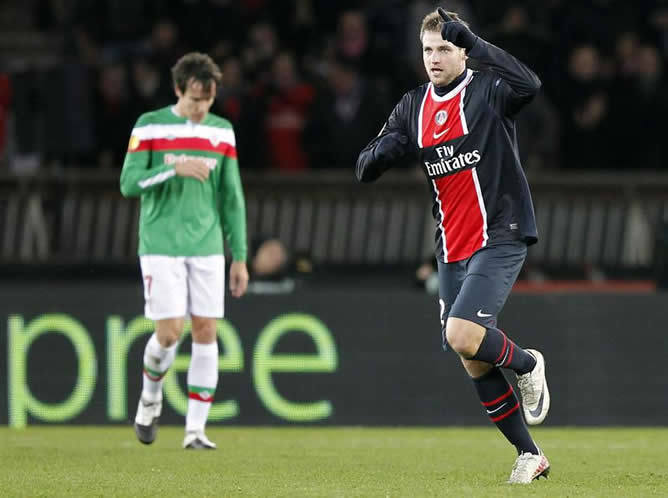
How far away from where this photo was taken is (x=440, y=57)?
7512mm

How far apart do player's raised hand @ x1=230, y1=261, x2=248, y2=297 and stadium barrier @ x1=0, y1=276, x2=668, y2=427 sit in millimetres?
1908

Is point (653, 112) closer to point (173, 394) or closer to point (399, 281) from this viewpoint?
point (399, 281)

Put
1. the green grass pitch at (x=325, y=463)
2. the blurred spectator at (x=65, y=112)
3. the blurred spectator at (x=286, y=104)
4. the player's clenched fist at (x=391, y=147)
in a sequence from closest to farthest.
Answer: the green grass pitch at (x=325, y=463) → the player's clenched fist at (x=391, y=147) → the blurred spectator at (x=65, y=112) → the blurred spectator at (x=286, y=104)

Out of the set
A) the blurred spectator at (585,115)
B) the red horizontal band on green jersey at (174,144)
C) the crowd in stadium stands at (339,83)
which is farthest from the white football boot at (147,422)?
the blurred spectator at (585,115)

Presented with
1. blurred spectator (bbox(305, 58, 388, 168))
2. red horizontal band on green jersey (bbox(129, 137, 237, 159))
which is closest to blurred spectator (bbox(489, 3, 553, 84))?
blurred spectator (bbox(305, 58, 388, 168))

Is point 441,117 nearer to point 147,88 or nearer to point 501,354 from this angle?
point 501,354

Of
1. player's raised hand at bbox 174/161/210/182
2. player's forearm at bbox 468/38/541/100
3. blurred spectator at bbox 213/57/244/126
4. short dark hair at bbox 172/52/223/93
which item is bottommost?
player's raised hand at bbox 174/161/210/182

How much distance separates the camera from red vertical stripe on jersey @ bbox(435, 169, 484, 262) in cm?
745

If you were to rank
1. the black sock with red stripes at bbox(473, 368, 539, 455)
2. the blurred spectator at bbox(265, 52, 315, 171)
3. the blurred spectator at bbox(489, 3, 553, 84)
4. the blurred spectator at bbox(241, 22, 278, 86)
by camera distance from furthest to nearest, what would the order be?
the blurred spectator at bbox(241, 22, 278, 86) → the blurred spectator at bbox(265, 52, 315, 171) → the blurred spectator at bbox(489, 3, 553, 84) → the black sock with red stripes at bbox(473, 368, 539, 455)

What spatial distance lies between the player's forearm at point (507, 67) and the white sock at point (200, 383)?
309 centimetres

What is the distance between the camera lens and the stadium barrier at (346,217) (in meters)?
14.3

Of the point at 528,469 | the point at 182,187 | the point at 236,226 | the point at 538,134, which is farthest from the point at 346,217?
the point at 528,469

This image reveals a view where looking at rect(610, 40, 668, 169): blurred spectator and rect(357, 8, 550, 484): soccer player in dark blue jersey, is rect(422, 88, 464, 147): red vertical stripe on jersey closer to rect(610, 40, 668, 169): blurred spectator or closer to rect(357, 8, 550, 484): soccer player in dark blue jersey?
rect(357, 8, 550, 484): soccer player in dark blue jersey

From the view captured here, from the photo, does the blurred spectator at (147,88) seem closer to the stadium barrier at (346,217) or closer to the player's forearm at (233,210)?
the stadium barrier at (346,217)
